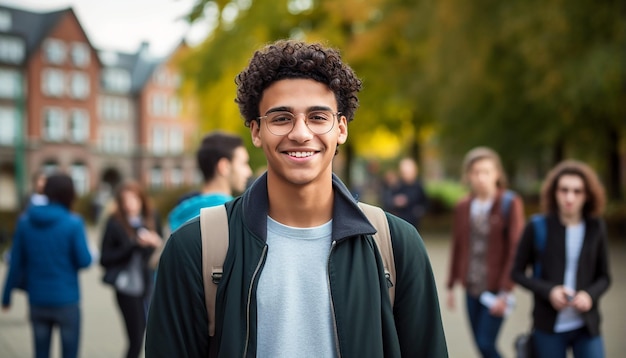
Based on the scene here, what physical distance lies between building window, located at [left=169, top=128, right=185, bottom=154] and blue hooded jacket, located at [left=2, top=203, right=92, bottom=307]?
62.5m

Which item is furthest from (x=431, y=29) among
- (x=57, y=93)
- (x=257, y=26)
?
(x=57, y=93)

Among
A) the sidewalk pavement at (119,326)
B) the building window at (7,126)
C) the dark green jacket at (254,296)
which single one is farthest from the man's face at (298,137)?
the building window at (7,126)

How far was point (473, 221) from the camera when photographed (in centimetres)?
580

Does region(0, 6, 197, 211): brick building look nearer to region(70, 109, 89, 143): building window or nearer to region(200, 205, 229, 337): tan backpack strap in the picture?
region(70, 109, 89, 143): building window

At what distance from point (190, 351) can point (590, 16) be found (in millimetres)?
14969

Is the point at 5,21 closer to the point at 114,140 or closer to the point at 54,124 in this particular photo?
the point at 54,124

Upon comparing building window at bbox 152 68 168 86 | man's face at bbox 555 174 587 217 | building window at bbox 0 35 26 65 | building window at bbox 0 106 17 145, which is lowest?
man's face at bbox 555 174 587 217

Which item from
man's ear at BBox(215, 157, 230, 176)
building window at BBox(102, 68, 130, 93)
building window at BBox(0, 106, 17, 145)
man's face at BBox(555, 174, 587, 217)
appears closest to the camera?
man's ear at BBox(215, 157, 230, 176)

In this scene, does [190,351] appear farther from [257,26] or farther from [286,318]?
[257,26]

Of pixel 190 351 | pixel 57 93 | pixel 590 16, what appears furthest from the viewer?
pixel 57 93

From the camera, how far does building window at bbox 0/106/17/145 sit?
165 ft

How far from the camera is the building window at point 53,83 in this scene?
177 ft

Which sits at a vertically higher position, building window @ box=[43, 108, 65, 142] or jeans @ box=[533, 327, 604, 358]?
building window @ box=[43, 108, 65, 142]

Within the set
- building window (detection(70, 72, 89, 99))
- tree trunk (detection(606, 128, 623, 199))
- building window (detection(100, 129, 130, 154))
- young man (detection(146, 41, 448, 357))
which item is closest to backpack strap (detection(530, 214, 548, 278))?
young man (detection(146, 41, 448, 357))
